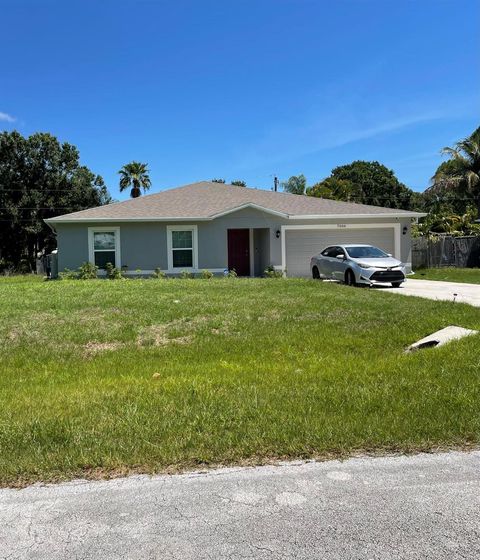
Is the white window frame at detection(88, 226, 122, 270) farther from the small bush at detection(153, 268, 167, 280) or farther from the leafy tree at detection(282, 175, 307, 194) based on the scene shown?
the leafy tree at detection(282, 175, 307, 194)

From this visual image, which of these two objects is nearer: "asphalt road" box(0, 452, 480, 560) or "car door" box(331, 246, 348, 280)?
"asphalt road" box(0, 452, 480, 560)

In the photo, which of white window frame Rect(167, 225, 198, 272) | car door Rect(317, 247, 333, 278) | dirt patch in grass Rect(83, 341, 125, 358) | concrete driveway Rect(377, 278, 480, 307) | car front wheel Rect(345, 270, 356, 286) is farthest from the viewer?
white window frame Rect(167, 225, 198, 272)

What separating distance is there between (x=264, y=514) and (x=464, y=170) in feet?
110

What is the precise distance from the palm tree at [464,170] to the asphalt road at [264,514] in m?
31.5

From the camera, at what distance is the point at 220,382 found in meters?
5.84

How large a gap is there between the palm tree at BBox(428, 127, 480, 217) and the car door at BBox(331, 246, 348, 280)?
58.7 ft

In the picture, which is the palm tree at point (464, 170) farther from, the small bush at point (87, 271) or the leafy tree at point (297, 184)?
the small bush at point (87, 271)

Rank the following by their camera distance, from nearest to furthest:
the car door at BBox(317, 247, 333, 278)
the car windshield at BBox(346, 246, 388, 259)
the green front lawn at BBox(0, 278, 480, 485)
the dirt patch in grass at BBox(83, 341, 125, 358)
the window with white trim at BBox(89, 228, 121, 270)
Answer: the green front lawn at BBox(0, 278, 480, 485), the dirt patch in grass at BBox(83, 341, 125, 358), the car windshield at BBox(346, 246, 388, 259), the car door at BBox(317, 247, 333, 278), the window with white trim at BBox(89, 228, 121, 270)

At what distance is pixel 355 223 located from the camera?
2180 centimetres

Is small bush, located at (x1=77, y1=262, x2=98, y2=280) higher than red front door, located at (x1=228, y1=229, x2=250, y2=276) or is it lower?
lower

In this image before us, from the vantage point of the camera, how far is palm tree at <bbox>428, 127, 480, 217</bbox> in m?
31.5

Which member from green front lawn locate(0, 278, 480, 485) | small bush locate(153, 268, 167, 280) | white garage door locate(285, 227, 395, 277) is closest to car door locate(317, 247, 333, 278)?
white garage door locate(285, 227, 395, 277)

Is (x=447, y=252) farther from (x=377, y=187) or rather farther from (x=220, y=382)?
(x=377, y=187)

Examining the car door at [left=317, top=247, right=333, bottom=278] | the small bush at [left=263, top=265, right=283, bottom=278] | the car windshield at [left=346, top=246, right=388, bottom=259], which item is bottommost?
the small bush at [left=263, top=265, right=283, bottom=278]
